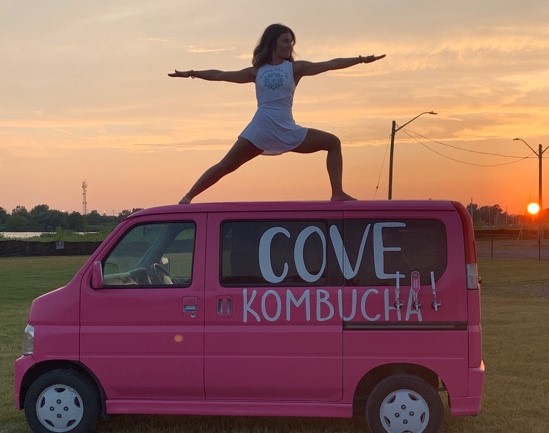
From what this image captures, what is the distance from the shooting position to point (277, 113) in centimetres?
705

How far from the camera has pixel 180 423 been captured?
7328 mm

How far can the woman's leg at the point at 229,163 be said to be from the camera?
719 centimetres

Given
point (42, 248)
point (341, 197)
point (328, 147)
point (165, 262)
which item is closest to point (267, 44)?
point (328, 147)

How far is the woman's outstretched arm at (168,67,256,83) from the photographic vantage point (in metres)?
7.21

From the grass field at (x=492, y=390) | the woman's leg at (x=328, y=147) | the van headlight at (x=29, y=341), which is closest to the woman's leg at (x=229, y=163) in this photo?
the woman's leg at (x=328, y=147)

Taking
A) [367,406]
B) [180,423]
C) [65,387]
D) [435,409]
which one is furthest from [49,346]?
[435,409]

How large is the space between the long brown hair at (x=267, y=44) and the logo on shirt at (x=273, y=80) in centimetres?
17

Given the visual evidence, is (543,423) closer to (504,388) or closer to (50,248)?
(504,388)

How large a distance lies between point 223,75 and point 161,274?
1.92 m

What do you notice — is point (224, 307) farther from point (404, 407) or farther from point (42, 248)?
point (42, 248)

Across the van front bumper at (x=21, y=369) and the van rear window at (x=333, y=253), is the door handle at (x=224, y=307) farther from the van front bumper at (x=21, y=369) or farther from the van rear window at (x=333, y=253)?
the van front bumper at (x=21, y=369)

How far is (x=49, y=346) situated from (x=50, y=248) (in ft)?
186

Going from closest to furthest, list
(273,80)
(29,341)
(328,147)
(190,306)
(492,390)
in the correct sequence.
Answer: (190,306) → (29,341) → (273,80) → (328,147) → (492,390)

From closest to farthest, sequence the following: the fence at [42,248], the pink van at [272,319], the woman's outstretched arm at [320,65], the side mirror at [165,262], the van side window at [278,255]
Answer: the pink van at [272,319]
the van side window at [278,255]
the side mirror at [165,262]
the woman's outstretched arm at [320,65]
the fence at [42,248]
